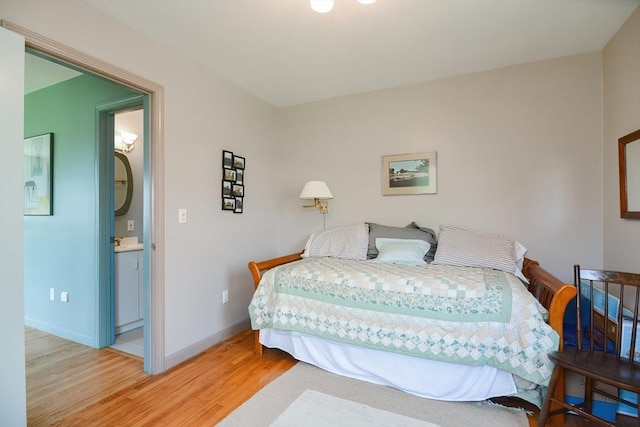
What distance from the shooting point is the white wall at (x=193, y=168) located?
1870 mm

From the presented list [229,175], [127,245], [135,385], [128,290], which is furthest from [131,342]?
[229,175]

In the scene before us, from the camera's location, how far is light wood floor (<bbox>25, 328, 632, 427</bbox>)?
67.8 inches

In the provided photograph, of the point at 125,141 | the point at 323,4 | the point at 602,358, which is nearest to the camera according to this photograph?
the point at 602,358

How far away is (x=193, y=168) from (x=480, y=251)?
244cm

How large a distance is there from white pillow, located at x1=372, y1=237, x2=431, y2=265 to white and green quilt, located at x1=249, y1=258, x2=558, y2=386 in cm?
14

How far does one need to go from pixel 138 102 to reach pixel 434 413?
302 centimetres

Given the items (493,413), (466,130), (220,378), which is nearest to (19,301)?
(220,378)

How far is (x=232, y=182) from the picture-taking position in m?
2.93

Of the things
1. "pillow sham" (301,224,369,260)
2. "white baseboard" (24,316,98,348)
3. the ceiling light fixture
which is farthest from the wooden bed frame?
the ceiling light fixture

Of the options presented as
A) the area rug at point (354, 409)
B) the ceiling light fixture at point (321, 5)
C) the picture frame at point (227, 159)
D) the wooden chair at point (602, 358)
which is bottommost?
the area rug at point (354, 409)

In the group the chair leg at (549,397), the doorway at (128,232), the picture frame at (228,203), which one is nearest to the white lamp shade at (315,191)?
the picture frame at (228,203)

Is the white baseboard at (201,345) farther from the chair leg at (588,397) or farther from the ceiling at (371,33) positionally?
the chair leg at (588,397)

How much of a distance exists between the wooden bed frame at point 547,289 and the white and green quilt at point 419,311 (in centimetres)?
6

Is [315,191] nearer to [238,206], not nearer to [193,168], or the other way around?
[238,206]
